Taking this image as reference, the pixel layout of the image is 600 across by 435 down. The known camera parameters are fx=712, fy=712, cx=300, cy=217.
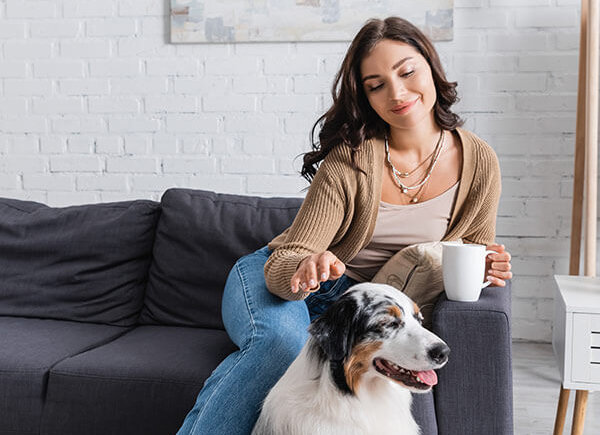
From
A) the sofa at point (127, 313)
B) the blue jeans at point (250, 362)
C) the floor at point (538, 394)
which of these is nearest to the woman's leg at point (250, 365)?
the blue jeans at point (250, 362)

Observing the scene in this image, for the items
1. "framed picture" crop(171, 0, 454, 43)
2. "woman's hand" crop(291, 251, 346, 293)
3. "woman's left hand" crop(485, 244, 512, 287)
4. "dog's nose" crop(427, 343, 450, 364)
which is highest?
"framed picture" crop(171, 0, 454, 43)

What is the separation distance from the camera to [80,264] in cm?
244

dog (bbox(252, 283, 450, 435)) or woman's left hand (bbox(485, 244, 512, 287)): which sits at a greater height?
woman's left hand (bbox(485, 244, 512, 287))

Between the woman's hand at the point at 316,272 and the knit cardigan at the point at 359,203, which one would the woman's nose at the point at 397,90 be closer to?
the knit cardigan at the point at 359,203

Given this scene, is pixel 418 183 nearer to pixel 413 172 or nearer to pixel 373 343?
pixel 413 172

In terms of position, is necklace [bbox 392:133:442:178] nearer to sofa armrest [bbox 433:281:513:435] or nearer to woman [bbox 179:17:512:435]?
woman [bbox 179:17:512:435]

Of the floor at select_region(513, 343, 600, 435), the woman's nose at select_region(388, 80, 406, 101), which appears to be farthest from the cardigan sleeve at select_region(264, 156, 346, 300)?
the floor at select_region(513, 343, 600, 435)

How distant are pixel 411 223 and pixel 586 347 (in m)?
0.65

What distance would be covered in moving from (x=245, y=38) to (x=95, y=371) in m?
1.85

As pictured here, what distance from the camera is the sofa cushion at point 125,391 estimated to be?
189 centimetres

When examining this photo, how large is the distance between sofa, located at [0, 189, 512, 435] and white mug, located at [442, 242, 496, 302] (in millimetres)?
30

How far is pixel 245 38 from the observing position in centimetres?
328

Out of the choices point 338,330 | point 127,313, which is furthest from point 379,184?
point 127,313

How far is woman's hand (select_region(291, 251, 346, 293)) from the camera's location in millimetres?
1475
